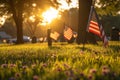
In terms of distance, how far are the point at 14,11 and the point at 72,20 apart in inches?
2911

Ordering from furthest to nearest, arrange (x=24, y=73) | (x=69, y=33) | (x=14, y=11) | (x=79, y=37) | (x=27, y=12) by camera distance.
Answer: (x=27, y=12) → (x=14, y=11) → (x=79, y=37) → (x=69, y=33) → (x=24, y=73)

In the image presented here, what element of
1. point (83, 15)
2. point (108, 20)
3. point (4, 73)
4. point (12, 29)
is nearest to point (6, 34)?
point (12, 29)

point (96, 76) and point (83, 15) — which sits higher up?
point (83, 15)

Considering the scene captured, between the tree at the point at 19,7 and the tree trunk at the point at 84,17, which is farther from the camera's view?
the tree at the point at 19,7

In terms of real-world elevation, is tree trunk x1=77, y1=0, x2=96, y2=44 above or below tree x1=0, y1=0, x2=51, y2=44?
below

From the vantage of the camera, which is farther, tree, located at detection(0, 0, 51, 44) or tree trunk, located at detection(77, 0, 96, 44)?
tree, located at detection(0, 0, 51, 44)

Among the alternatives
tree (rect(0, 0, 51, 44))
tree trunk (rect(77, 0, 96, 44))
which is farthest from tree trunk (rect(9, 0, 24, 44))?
tree trunk (rect(77, 0, 96, 44))

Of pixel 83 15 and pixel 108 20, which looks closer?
pixel 83 15

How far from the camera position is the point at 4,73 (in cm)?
598

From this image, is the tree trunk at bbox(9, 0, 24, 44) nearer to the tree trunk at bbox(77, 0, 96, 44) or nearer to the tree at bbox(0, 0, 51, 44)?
the tree at bbox(0, 0, 51, 44)

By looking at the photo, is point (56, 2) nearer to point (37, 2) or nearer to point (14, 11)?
point (37, 2)

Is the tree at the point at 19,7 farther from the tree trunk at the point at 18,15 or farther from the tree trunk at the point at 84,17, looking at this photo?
the tree trunk at the point at 84,17

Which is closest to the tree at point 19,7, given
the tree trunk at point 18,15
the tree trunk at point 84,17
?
the tree trunk at point 18,15

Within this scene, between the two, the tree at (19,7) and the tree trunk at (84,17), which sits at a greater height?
the tree at (19,7)
